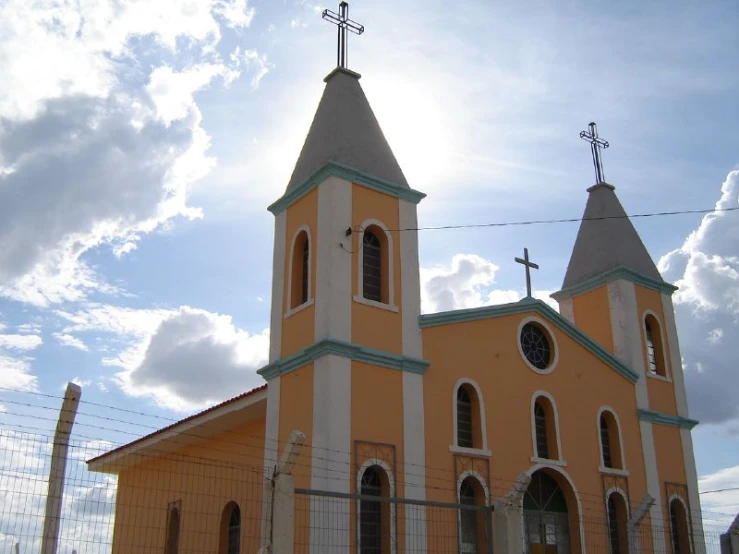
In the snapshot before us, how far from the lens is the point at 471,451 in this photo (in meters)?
15.6

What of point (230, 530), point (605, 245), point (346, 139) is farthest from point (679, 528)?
point (346, 139)

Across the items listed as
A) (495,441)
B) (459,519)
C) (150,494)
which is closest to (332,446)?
(459,519)

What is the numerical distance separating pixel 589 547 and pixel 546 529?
93cm

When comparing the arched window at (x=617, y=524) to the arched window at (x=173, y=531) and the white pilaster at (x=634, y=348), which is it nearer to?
the white pilaster at (x=634, y=348)

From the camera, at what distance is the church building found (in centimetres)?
1430

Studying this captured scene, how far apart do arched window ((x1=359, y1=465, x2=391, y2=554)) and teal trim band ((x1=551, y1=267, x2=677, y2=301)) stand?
9.01 meters

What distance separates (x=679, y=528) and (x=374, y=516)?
8536mm

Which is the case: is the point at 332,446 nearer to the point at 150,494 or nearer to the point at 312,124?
the point at 312,124

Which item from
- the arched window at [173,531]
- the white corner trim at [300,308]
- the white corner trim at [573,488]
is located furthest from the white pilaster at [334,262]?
the arched window at [173,531]

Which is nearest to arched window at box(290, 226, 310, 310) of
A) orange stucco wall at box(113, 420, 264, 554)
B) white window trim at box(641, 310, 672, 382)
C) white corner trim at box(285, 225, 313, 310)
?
white corner trim at box(285, 225, 313, 310)

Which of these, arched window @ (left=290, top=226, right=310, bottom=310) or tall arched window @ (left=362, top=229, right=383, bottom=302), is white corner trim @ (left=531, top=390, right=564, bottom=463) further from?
arched window @ (left=290, top=226, right=310, bottom=310)

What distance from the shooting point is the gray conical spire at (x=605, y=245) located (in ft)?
69.3

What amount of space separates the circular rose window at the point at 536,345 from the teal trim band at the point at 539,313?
35 centimetres

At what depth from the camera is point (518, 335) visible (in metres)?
17.4
